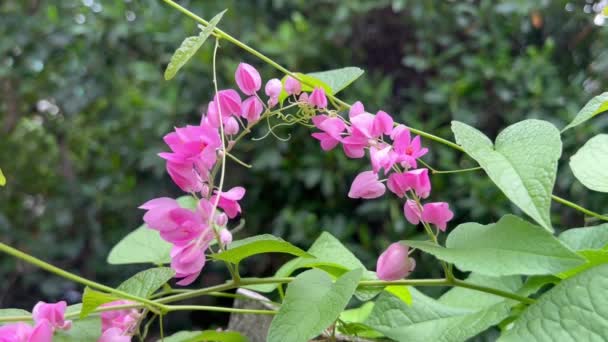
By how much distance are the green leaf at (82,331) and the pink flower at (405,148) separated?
0.16 m

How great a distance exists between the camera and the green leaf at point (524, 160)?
0.75 feet

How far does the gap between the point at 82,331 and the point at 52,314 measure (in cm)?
2

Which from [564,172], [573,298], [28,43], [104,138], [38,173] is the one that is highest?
[573,298]

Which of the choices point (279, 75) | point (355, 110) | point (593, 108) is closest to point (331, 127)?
point (355, 110)

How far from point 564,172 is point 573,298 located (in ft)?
3.45

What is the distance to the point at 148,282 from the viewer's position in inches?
12.3

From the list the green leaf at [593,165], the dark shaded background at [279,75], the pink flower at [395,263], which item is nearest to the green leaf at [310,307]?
the pink flower at [395,263]

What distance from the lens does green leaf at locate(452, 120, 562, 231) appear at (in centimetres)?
23

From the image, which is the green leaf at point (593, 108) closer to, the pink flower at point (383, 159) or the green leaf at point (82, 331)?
the pink flower at point (383, 159)

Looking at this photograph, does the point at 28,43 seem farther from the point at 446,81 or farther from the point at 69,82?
the point at 446,81

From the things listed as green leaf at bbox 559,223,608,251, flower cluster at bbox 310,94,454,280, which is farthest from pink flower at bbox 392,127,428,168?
green leaf at bbox 559,223,608,251

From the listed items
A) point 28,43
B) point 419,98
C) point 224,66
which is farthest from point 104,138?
point 419,98

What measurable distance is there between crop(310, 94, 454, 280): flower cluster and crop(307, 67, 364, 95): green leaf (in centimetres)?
4

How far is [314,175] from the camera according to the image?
130 cm
